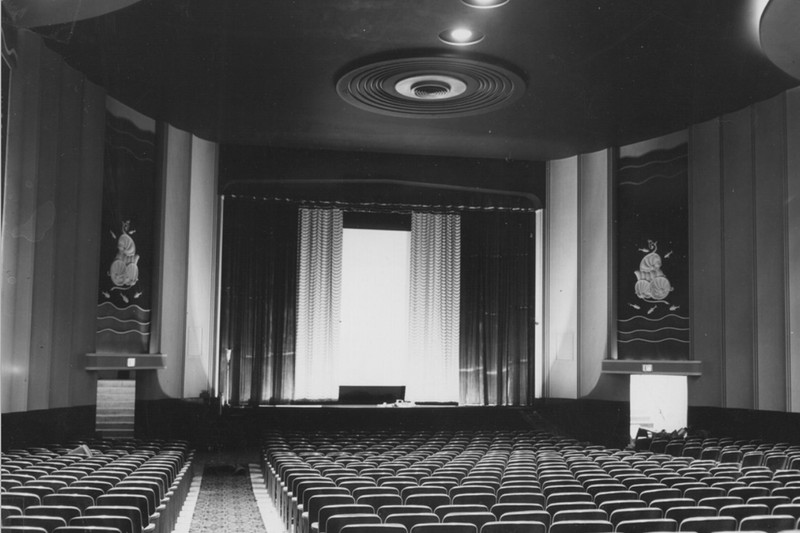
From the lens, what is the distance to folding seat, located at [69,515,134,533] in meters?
4.96

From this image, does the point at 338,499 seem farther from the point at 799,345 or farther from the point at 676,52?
the point at 799,345

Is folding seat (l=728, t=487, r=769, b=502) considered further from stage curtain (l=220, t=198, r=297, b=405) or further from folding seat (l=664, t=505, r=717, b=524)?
stage curtain (l=220, t=198, r=297, b=405)

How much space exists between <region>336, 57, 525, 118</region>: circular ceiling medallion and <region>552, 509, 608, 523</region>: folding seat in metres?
9.06

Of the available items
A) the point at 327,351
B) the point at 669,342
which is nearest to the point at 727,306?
the point at 669,342

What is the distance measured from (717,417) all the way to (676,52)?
8.09 meters

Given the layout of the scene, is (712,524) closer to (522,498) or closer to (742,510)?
(742,510)

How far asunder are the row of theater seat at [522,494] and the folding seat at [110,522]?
4.44ft

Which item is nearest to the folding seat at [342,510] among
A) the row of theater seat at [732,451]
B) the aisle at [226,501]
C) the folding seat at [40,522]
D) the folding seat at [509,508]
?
the folding seat at [509,508]

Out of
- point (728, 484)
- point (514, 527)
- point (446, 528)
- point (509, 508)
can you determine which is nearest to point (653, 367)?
point (728, 484)

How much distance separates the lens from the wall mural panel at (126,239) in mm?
15195

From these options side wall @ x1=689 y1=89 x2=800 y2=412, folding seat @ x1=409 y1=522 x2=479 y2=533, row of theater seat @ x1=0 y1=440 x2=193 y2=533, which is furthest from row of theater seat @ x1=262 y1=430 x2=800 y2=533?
side wall @ x1=689 y1=89 x2=800 y2=412

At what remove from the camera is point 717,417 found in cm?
1644

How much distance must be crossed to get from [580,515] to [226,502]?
672 cm

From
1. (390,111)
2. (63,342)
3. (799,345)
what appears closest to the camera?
(63,342)
